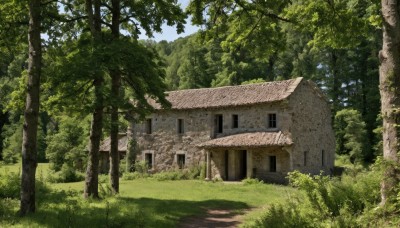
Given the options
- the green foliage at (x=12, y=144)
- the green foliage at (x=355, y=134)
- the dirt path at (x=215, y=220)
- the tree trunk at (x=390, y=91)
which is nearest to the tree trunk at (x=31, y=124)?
the dirt path at (x=215, y=220)

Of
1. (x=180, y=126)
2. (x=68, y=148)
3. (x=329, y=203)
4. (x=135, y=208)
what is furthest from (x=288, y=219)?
(x=68, y=148)

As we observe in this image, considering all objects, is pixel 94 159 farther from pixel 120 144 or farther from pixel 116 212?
pixel 120 144

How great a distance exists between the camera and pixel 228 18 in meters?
12.4

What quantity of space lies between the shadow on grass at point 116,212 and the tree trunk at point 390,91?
614 centimetres

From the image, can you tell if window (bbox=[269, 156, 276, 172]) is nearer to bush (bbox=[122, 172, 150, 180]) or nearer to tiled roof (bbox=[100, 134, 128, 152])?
bush (bbox=[122, 172, 150, 180])

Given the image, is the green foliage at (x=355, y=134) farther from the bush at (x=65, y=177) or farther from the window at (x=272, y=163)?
the bush at (x=65, y=177)

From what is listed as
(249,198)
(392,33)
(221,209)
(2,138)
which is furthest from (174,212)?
(2,138)

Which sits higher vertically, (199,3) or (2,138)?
(199,3)

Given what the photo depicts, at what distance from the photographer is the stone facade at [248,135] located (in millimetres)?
25312

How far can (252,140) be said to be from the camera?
83.3 feet

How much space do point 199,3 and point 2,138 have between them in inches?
1482

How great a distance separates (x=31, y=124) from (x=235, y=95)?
61.1 feet

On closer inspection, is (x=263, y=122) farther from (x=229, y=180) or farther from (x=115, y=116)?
(x=115, y=116)

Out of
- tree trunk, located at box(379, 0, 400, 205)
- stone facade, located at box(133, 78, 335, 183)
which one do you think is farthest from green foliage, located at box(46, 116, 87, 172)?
tree trunk, located at box(379, 0, 400, 205)
